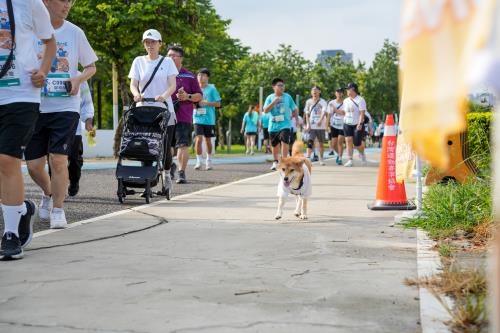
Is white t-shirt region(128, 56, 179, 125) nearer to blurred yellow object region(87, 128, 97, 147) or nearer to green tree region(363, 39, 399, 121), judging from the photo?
blurred yellow object region(87, 128, 97, 147)

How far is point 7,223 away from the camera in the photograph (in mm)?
5090

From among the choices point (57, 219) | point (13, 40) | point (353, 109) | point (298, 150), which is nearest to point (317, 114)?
point (353, 109)

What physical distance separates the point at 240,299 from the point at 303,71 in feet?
189

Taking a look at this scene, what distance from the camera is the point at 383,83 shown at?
2884 inches

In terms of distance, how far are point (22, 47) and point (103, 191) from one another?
220 inches

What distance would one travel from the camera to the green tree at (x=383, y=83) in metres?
72.9

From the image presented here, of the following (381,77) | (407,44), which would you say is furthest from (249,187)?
(381,77)

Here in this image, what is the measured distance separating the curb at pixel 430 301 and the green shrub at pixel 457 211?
618 millimetres

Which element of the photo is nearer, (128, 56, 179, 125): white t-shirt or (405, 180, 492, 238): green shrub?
(405, 180, 492, 238): green shrub

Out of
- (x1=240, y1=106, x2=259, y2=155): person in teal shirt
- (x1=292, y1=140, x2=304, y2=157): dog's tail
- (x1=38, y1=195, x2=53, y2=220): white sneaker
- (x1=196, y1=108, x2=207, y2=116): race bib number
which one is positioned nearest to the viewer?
(x1=38, y1=195, x2=53, y2=220): white sneaker

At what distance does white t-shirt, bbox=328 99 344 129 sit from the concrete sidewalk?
12211mm

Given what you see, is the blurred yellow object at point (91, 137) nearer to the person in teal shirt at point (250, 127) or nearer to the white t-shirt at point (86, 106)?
the white t-shirt at point (86, 106)

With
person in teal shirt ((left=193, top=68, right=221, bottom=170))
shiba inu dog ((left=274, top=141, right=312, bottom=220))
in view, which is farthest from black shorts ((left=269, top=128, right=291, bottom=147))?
shiba inu dog ((left=274, top=141, right=312, bottom=220))

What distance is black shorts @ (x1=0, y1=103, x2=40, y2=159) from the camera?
498 cm
